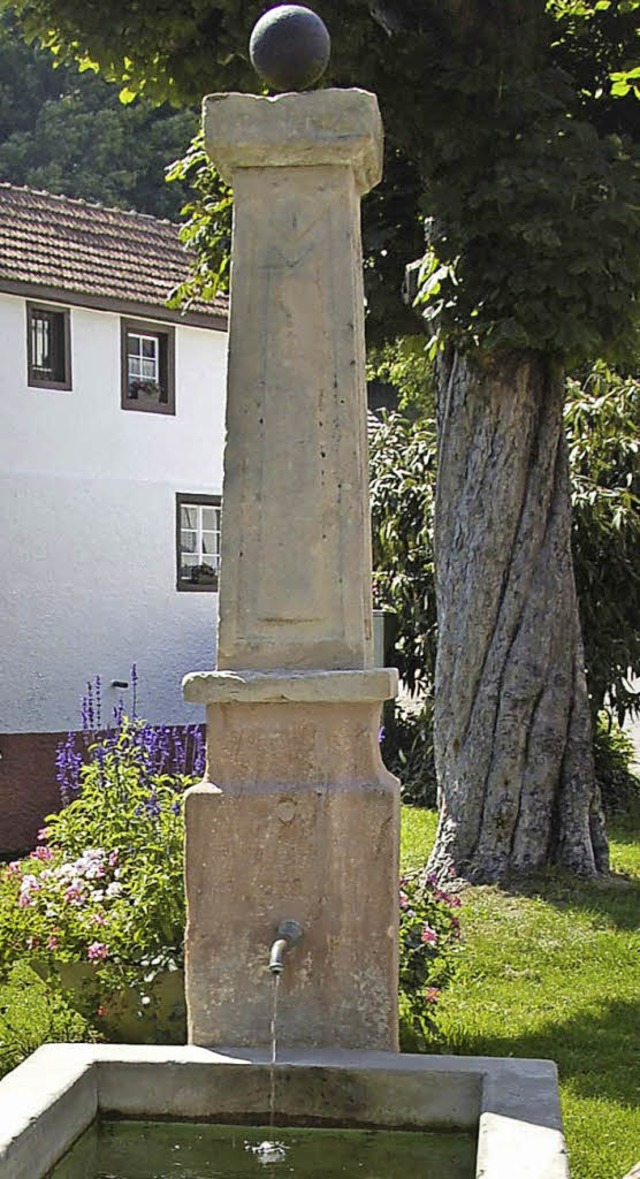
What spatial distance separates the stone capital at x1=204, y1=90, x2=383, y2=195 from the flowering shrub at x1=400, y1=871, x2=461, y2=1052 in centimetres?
312

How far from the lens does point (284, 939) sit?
4438mm

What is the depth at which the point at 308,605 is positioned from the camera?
4520 millimetres

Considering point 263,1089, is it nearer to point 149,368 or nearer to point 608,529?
point 608,529

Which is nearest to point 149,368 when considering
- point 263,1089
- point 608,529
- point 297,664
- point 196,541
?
point 196,541

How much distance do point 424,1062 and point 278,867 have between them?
69 cm

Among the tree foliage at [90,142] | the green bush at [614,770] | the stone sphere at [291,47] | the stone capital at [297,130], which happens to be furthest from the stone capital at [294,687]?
the tree foliage at [90,142]

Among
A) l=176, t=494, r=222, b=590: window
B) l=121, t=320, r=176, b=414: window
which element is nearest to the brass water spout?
l=121, t=320, r=176, b=414: window

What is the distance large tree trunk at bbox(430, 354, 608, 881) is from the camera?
10.0 meters

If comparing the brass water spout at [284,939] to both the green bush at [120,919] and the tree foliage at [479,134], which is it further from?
the tree foliage at [479,134]

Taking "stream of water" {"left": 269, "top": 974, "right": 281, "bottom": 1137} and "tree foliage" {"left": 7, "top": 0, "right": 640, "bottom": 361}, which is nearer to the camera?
"stream of water" {"left": 269, "top": 974, "right": 281, "bottom": 1137}

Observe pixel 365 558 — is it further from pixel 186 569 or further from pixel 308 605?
pixel 186 569

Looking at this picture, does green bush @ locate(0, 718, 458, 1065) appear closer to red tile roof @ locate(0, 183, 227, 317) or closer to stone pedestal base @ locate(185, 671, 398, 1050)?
stone pedestal base @ locate(185, 671, 398, 1050)

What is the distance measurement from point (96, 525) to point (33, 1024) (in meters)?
14.3

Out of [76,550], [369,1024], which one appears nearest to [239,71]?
[369,1024]
